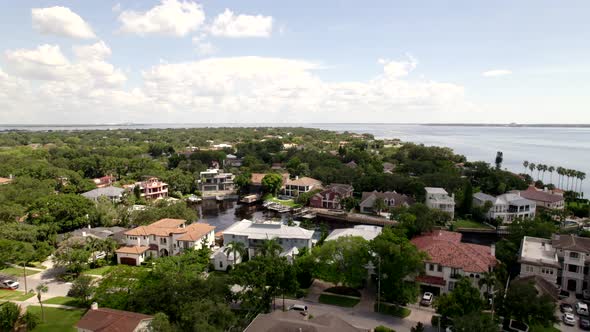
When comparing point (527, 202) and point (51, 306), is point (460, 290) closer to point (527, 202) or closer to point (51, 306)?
point (51, 306)

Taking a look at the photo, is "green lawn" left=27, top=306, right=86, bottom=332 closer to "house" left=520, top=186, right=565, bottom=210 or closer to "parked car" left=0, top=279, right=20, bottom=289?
"parked car" left=0, top=279, right=20, bottom=289

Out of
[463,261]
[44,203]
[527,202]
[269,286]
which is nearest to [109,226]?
[44,203]

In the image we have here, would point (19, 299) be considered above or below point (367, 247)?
below

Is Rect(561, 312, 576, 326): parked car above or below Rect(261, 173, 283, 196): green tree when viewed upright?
below

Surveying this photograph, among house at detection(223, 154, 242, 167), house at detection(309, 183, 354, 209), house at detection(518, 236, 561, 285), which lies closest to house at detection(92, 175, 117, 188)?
house at detection(223, 154, 242, 167)

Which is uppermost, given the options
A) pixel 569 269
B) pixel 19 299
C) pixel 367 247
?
pixel 367 247

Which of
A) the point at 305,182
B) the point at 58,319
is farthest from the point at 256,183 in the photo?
the point at 58,319

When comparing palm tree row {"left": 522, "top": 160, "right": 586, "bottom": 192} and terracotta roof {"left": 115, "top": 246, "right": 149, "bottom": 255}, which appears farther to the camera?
palm tree row {"left": 522, "top": 160, "right": 586, "bottom": 192}

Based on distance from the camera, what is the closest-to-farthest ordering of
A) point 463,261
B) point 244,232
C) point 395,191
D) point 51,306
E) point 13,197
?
1. point 51,306
2. point 463,261
3. point 244,232
4. point 13,197
5. point 395,191
